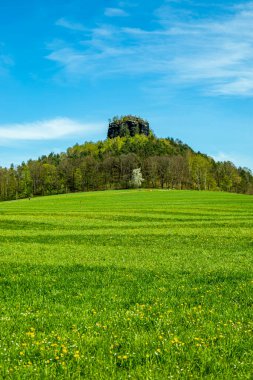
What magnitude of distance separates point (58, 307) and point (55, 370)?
448cm

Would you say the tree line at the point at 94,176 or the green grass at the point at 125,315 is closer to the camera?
the green grass at the point at 125,315

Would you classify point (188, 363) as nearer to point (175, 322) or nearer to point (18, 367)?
Answer: point (175, 322)

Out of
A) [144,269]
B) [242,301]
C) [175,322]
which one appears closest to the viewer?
[175,322]

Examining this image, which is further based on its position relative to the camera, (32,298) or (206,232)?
(206,232)

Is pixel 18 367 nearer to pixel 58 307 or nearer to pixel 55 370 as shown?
pixel 55 370

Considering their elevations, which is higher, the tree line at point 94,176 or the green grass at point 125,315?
the tree line at point 94,176

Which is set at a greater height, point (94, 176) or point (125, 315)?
point (94, 176)

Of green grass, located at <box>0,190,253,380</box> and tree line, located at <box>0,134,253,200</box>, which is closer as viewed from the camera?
green grass, located at <box>0,190,253,380</box>

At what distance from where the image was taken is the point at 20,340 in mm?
10219

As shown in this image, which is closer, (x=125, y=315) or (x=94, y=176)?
(x=125, y=315)

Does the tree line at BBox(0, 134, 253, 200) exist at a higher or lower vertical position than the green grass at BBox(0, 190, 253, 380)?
higher

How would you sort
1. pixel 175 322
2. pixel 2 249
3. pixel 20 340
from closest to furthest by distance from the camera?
pixel 20 340 → pixel 175 322 → pixel 2 249

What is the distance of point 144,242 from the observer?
109 ft

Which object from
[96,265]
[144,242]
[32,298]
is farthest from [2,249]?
[32,298]
